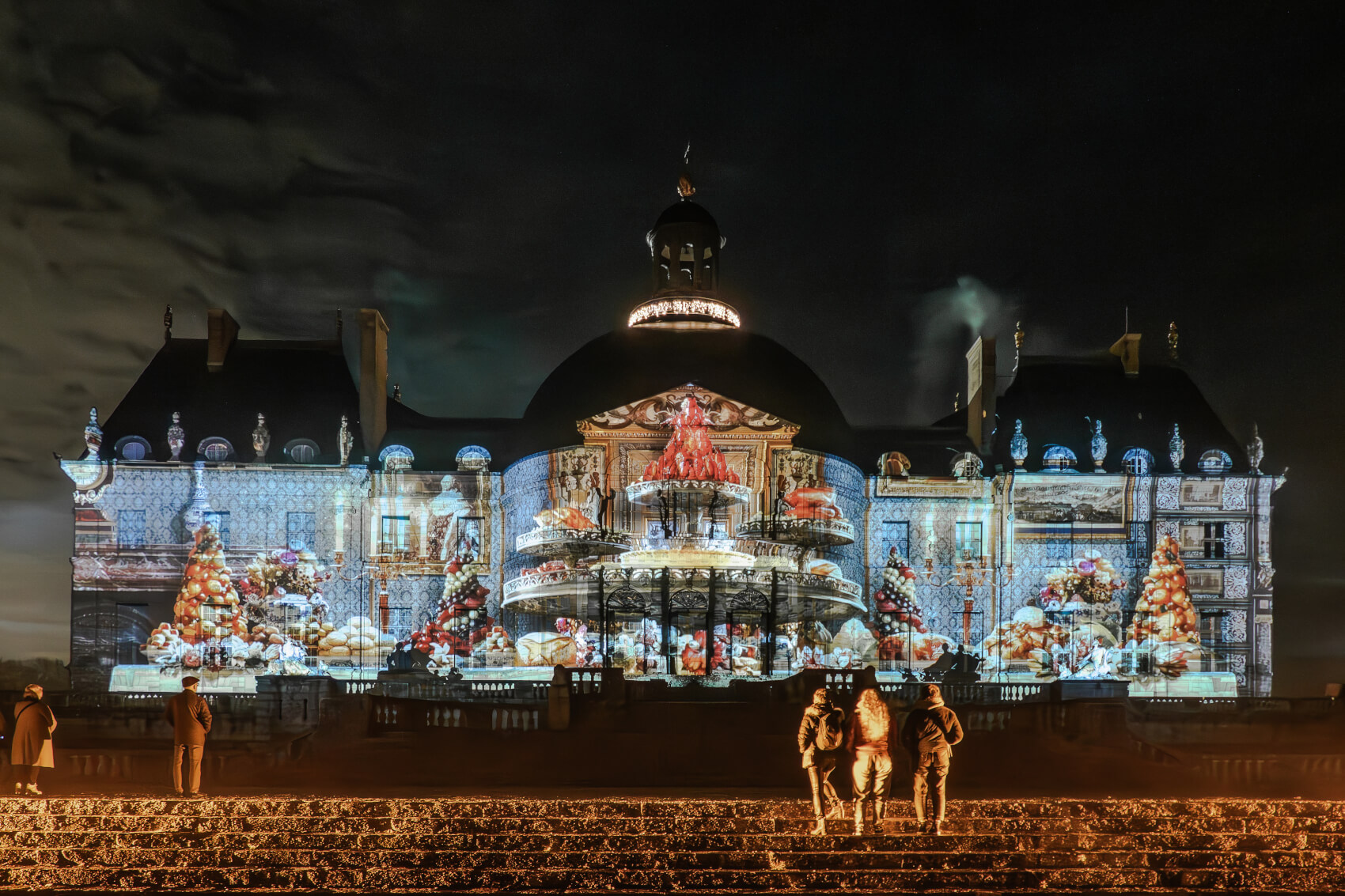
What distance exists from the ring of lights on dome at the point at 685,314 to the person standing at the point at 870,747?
124 ft

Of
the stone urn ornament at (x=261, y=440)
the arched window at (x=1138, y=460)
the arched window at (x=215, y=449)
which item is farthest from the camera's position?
the arched window at (x=1138, y=460)

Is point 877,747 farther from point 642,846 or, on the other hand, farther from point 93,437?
point 93,437

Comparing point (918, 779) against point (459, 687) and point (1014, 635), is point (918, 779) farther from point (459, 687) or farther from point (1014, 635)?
point (1014, 635)

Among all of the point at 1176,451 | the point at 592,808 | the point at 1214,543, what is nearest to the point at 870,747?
the point at 592,808

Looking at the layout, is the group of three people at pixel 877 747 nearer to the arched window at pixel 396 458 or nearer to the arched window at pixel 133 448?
the arched window at pixel 396 458

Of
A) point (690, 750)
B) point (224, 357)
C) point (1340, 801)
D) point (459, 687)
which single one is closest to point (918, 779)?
point (1340, 801)

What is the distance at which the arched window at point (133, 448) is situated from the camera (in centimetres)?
5091

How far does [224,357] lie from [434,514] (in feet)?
37.7

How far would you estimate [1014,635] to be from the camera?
49.6 meters

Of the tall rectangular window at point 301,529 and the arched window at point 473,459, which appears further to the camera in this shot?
the arched window at point 473,459

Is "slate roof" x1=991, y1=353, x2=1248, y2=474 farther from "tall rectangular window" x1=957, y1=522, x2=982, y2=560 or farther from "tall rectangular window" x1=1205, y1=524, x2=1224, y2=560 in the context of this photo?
"tall rectangular window" x1=957, y1=522, x2=982, y2=560

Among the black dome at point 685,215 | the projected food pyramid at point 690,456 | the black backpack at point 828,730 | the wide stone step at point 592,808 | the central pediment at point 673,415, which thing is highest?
the black dome at point 685,215

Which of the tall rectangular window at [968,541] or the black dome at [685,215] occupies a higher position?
the black dome at [685,215]

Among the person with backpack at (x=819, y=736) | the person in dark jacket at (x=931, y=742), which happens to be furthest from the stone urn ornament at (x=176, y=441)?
the person in dark jacket at (x=931, y=742)
